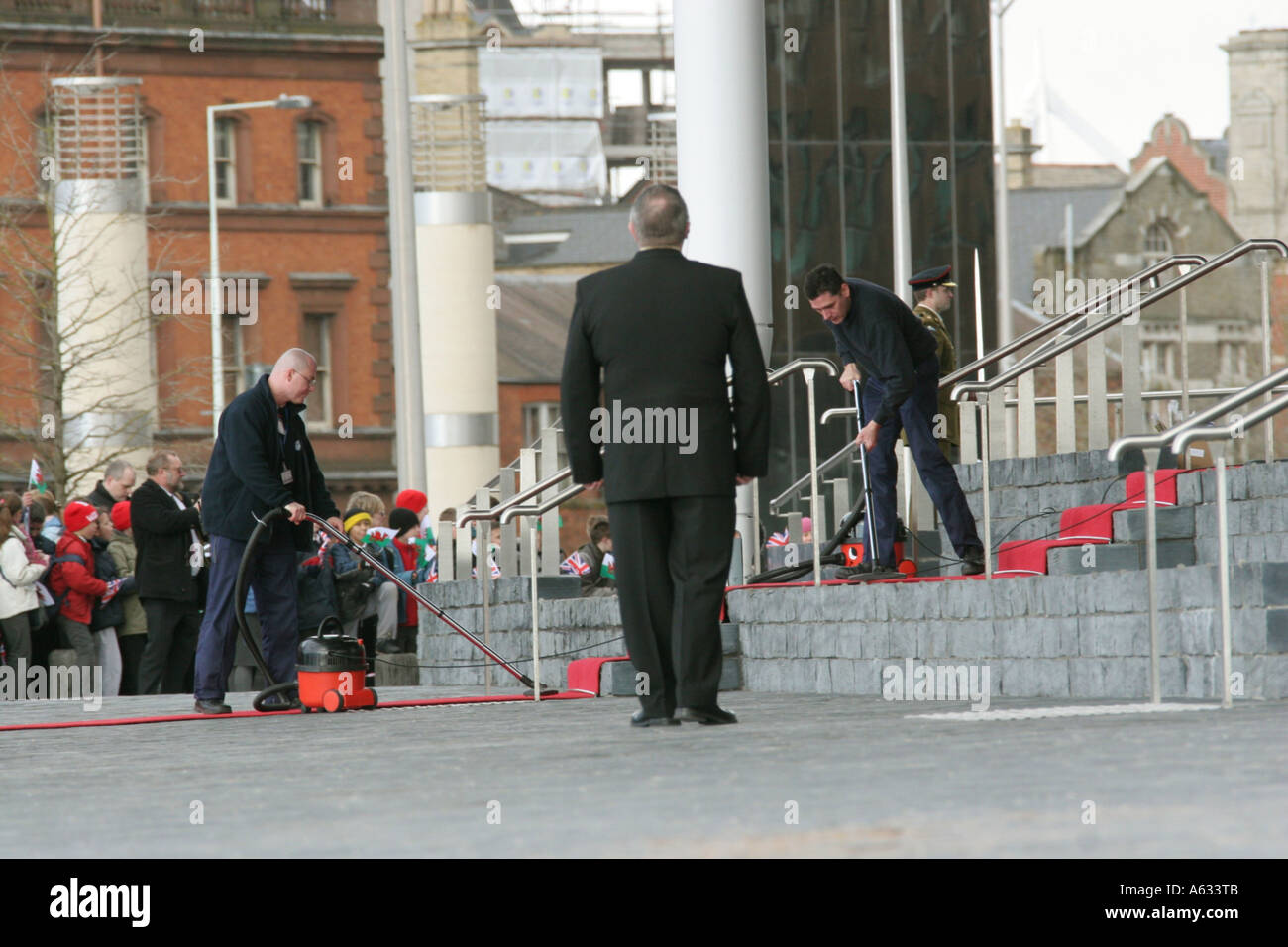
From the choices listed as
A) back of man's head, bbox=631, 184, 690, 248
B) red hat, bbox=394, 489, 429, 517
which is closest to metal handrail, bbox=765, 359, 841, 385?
back of man's head, bbox=631, 184, 690, 248

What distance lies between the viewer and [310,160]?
2142 inches

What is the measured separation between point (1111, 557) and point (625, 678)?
A: 2.99 meters

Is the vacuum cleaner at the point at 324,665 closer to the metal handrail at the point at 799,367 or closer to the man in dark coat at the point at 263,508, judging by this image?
the man in dark coat at the point at 263,508

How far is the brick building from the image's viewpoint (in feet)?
167

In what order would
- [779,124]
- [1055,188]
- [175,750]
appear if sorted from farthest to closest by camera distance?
[1055,188]
[779,124]
[175,750]

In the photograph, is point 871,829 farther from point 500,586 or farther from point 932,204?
point 932,204

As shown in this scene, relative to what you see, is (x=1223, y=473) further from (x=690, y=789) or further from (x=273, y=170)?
(x=273, y=170)

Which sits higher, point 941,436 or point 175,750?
point 941,436

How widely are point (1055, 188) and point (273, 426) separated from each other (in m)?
72.6

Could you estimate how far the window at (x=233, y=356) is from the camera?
48562 mm

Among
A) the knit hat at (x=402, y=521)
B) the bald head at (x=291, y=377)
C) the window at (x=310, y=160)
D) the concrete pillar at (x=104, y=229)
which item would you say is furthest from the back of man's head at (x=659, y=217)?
the window at (x=310, y=160)

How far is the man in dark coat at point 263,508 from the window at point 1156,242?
6984 centimetres
